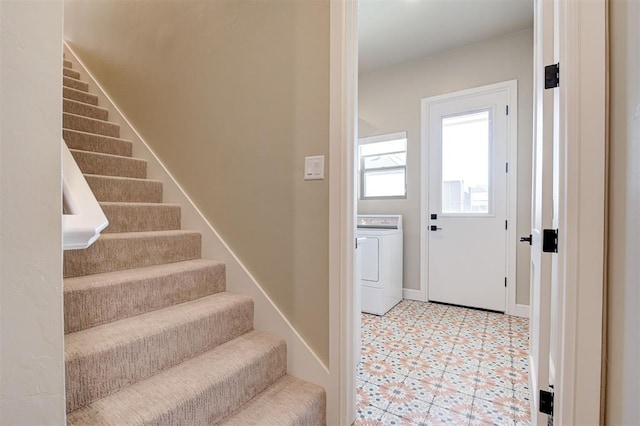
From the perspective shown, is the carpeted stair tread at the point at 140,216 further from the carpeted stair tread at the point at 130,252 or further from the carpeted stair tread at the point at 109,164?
the carpeted stair tread at the point at 109,164

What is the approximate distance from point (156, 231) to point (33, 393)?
1501 mm

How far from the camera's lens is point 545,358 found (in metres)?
1.13

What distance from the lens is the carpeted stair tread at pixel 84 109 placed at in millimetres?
2342

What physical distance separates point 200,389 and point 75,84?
2923 millimetres

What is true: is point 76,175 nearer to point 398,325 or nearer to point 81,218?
point 81,218

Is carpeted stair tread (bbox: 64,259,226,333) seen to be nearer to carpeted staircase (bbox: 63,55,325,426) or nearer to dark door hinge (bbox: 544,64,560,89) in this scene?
carpeted staircase (bbox: 63,55,325,426)

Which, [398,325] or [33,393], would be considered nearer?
[33,393]

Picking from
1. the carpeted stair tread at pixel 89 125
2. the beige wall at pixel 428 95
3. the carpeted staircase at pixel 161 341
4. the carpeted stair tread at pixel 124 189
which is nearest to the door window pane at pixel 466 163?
the beige wall at pixel 428 95

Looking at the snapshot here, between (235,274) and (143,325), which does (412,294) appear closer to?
(235,274)

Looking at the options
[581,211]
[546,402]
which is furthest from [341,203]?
[546,402]

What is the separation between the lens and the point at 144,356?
1.16 meters

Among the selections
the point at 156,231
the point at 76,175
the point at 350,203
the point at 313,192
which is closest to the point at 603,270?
the point at 350,203

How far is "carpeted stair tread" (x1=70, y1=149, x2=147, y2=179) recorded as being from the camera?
2.01 meters

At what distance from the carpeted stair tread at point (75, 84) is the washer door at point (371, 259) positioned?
9.81ft
